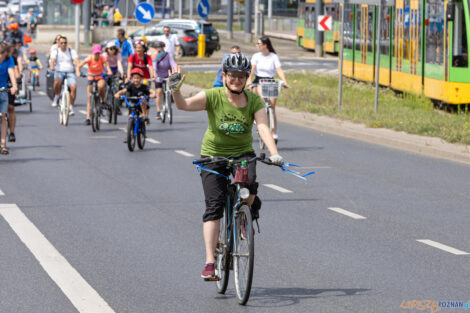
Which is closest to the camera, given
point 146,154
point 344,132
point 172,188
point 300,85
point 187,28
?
point 172,188

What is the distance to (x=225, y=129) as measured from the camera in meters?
7.56

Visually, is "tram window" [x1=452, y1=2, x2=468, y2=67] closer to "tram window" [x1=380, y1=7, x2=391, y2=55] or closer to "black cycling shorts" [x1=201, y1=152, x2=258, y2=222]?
"tram window" [x1=380, y1=7, x2=391, y2=55]

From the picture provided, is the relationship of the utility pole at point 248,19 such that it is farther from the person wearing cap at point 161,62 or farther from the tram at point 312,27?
the person wearing cap at point 161,62

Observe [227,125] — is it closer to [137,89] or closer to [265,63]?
[265,63]

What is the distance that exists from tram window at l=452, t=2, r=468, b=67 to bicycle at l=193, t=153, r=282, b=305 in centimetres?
1709

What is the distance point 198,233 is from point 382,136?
10.4m

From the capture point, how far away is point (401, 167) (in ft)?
53.0

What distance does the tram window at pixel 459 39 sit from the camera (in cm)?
2384

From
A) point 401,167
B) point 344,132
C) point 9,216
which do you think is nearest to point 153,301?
point 9,216

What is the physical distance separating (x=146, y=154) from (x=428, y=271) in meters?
9.30

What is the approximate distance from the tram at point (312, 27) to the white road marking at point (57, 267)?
3780 cm

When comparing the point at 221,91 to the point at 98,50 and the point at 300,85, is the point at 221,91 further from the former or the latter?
the point at 300,85

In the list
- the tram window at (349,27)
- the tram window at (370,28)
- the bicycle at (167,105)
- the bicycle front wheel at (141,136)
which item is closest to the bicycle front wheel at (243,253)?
the bicycle front wheel at (141,136)

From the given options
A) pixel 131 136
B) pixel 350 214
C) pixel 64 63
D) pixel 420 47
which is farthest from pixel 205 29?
pixel 350 214
